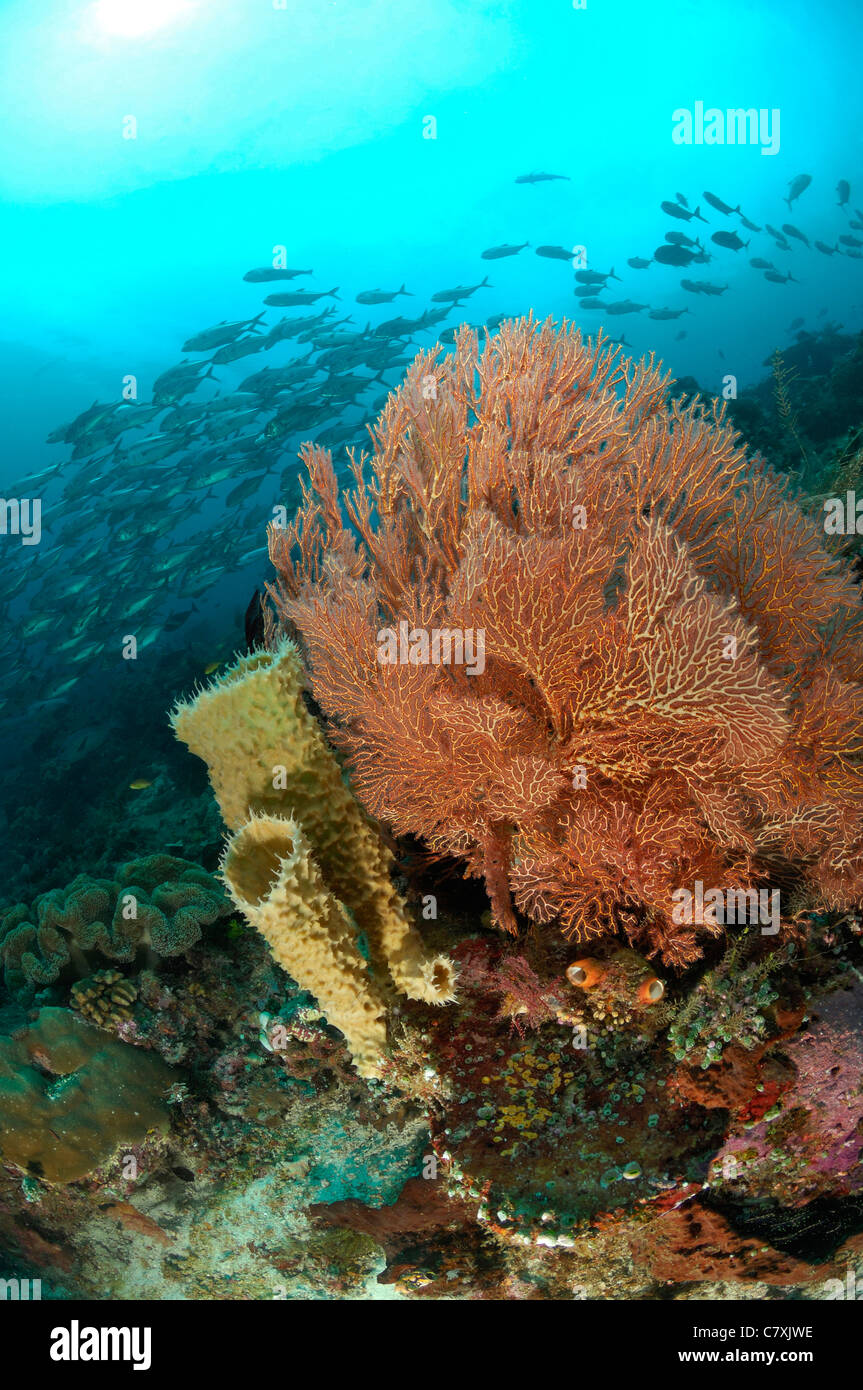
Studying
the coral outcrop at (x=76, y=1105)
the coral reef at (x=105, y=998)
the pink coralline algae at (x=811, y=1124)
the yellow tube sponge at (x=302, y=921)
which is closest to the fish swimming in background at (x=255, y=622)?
the yellow tube sponge at (x=302, y=921)

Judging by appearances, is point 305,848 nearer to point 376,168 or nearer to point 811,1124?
point 811,1124

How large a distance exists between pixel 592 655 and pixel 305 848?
4.76ft

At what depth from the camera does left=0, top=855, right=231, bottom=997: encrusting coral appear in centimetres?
404

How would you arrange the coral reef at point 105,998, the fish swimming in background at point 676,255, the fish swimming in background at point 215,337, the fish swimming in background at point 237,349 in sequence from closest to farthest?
the coral reef at point 105,998
the fish swimming in background at point 237,349
the fish swimming in background at point 215,337
the fish swimming in background at point 676,255

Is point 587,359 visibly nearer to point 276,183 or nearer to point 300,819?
point 300,819

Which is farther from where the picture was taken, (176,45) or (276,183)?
(276,183)

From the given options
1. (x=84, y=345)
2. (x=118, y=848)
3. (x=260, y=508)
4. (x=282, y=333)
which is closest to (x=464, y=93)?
(x=84, y=345)

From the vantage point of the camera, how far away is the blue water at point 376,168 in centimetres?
4509

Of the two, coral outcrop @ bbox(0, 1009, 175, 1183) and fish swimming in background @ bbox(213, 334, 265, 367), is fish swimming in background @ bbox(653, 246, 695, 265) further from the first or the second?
coral outcrop @ bbox(0, 1009, 175, 1183)

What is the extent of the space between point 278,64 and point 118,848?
213 feet

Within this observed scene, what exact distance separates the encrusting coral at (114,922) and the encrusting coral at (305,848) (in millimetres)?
1246

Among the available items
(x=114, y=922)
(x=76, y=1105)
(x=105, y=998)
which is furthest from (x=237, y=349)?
(x=76, y=1105)

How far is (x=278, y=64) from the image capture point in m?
50.0

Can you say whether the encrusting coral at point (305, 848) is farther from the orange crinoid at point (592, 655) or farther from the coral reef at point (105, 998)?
the coral reef at point (105, 998)
